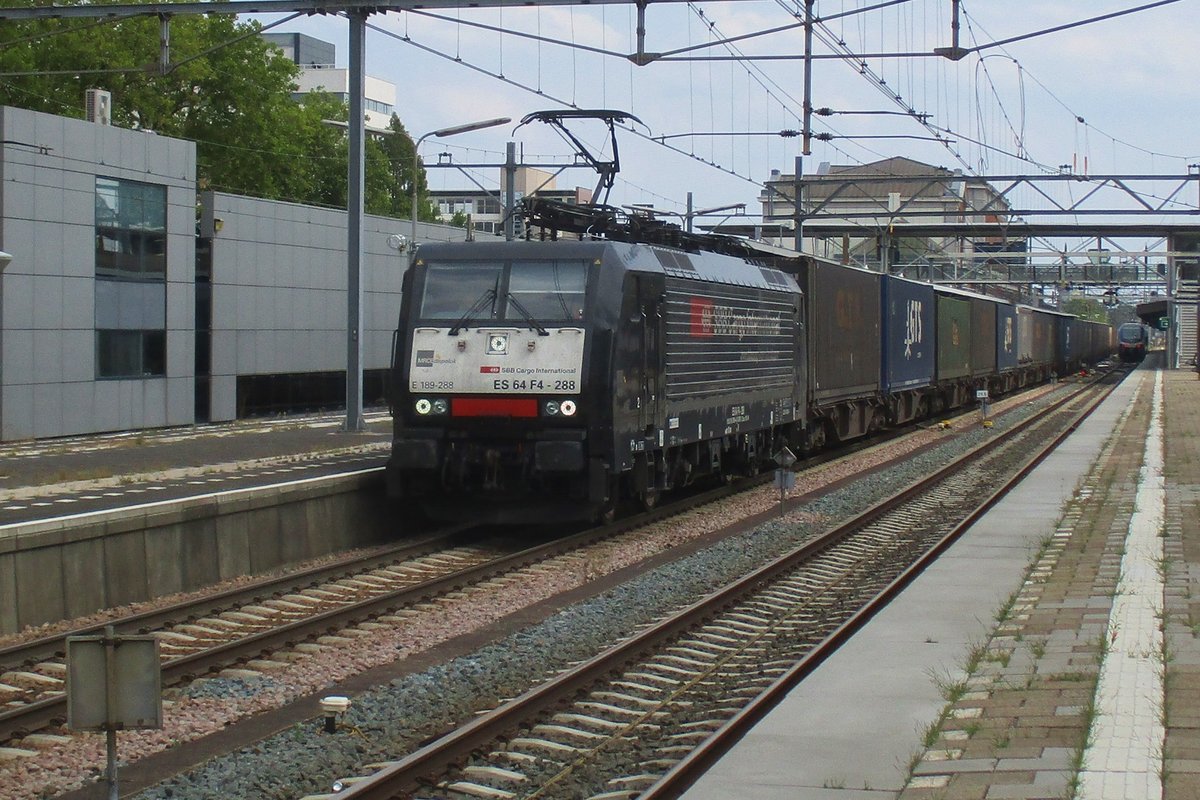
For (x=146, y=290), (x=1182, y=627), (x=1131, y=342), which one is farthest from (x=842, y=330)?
(x=1131, y=342)

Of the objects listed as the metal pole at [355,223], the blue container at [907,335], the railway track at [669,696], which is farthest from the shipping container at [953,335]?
the railway track at [669,696]

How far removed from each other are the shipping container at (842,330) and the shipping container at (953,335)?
755cm

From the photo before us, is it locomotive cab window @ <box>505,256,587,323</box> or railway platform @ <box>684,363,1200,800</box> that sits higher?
locomotive cab window @ <box>505,256,587,323</box>

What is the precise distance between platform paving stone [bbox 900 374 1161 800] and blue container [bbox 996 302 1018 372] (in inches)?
1358

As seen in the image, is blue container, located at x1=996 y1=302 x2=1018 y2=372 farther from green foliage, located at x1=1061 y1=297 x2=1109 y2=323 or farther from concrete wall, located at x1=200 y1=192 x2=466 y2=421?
green foliage, located at x1=1061 y1=297 x2=1109 y2=323

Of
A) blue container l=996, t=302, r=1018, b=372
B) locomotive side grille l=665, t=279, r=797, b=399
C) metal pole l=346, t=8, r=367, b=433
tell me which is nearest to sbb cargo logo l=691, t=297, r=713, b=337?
locomotive side grille l=665, t=279, r=797, b=399

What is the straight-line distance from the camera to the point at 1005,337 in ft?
166

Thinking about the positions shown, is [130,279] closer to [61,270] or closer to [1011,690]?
[61,270]

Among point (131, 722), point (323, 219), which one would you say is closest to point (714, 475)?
point (131, 722)

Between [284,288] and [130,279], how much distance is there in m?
6.09

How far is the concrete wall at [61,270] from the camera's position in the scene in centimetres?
2741

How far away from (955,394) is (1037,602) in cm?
3188

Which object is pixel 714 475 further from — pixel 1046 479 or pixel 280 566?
pixel 280 566

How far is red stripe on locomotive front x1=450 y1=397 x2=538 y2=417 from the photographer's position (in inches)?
593
